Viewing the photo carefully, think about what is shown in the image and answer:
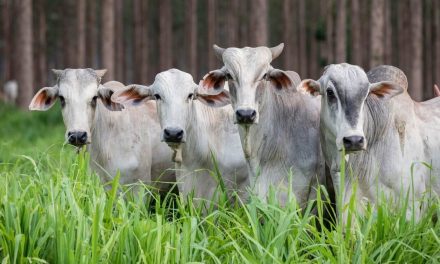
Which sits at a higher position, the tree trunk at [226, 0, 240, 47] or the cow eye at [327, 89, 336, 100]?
the tree trunk at [226, 0, 240, 47]

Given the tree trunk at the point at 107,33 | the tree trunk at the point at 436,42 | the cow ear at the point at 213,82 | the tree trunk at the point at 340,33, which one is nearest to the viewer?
the cow ear at the point at 213,82

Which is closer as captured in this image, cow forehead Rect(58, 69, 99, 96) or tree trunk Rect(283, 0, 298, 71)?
cow forehead Rect(58, 69, 99, 96)

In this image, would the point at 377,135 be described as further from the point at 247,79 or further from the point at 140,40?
the point at 140,40

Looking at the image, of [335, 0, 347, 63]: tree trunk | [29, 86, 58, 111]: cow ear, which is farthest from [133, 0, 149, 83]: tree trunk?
[29, 86, 58, 111]: cow ear

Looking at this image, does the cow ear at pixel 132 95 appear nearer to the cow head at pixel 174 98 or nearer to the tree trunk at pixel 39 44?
the cow head at pixel 174 98

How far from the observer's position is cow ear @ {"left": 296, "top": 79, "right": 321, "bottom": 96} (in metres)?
5.88

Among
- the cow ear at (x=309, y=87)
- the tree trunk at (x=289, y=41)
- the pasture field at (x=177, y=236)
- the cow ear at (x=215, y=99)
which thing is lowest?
the pasture field at (x=177, y=236)

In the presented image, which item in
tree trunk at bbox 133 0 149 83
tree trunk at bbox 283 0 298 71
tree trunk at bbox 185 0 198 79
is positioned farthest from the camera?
tree trunk at bbox 283 0 298 71

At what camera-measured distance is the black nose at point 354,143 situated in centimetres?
539

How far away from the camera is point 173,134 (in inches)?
242

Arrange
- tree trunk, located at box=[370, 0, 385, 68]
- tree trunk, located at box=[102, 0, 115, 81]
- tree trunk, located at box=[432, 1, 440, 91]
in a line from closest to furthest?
1. tree trunk, located at box=[370, 0, 385, 68]
2. tree trunk, located at box=[102, 0, 115, 81]
3. tree trunk, located at box=[432, 1, 440, 91]

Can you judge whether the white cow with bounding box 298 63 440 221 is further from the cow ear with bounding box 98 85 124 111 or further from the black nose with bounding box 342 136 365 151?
the cow ear with bounding box 98 85 124 111

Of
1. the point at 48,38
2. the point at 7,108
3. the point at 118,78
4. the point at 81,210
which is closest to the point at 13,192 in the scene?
the point at 81,210

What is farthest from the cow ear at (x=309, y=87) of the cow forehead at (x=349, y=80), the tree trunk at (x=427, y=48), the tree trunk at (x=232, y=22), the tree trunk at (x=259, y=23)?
the tree trunk at (x=427, y=48)
